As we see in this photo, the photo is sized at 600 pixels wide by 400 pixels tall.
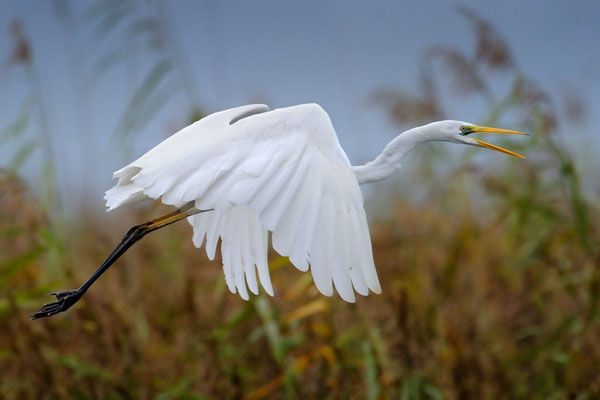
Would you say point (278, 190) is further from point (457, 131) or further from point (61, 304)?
point (61, 304)

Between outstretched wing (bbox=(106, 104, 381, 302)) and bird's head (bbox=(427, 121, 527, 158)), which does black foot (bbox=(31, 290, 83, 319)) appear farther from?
bird's head (bbox=(427, 121, 527, 158))

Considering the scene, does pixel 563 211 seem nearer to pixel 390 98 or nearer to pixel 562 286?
pixel 562 286

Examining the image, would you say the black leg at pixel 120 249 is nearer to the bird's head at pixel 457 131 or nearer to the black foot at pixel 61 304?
the black foot at pixel 61 304

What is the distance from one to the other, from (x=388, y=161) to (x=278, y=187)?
1.39 feet

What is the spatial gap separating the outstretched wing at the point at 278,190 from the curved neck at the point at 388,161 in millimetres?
207

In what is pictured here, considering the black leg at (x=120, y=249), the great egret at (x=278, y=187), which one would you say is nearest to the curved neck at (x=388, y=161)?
the great egret at (x=278, y=187)

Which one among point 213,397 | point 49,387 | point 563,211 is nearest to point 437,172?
point 563,211

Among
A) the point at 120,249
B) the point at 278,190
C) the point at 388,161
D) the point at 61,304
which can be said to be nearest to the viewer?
the point at 278,190

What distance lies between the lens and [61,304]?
2.24 m

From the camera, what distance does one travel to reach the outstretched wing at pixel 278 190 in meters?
1.58

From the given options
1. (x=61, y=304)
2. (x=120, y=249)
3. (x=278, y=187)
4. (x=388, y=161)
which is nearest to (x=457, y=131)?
(x=388, y=161)

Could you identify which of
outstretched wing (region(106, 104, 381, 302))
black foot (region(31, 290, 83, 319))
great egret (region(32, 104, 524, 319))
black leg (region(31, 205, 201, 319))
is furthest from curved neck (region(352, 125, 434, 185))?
black foot (region(31, 290, 83, 319))

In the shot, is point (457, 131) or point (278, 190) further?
point (457, 131)

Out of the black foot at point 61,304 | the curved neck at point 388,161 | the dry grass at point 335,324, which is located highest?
the curved neck at point 388,161
